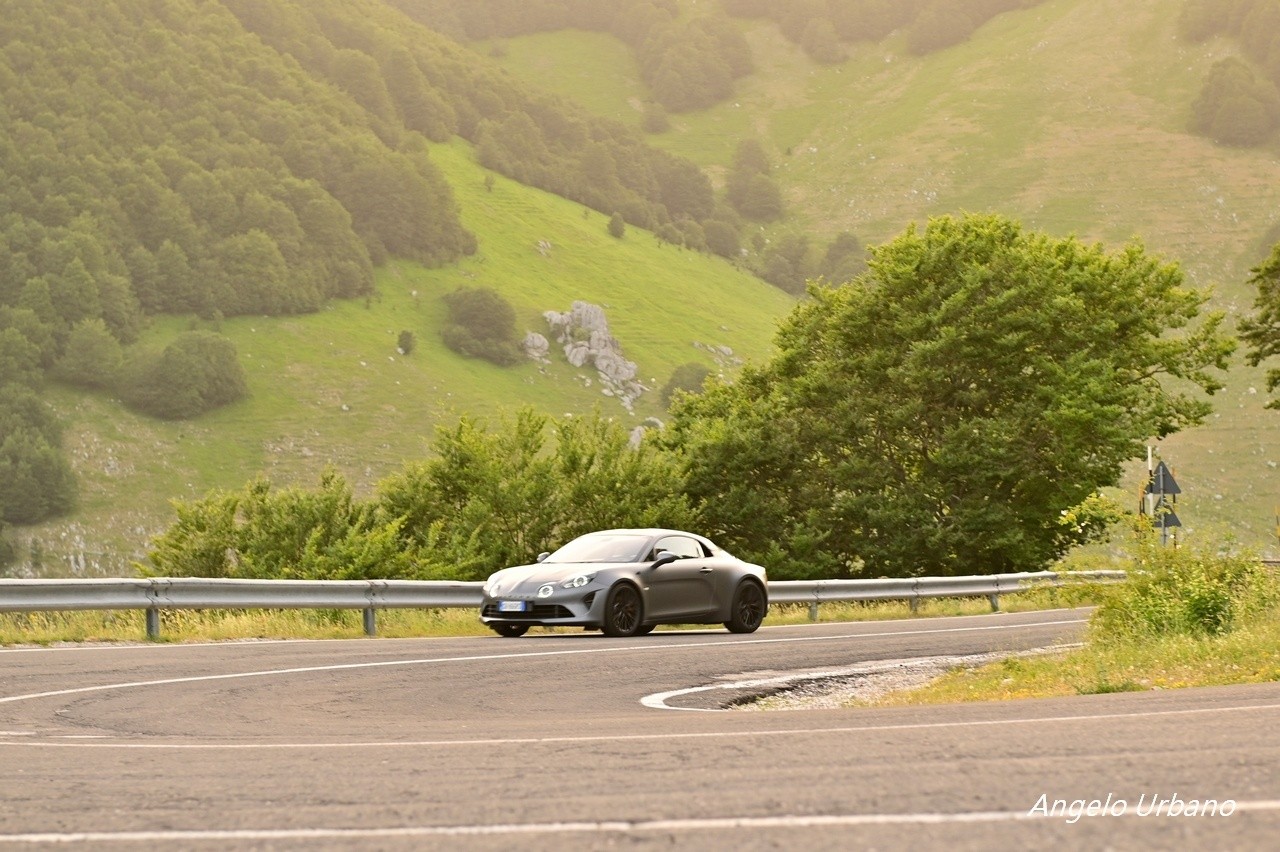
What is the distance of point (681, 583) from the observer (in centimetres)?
1984

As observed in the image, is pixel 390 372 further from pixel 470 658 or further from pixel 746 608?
pixel 470 658

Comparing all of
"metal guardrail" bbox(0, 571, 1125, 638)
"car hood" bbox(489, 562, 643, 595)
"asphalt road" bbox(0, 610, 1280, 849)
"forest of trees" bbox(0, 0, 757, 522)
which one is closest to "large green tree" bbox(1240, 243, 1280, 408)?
"metal guardrail" bbox(0, 571, 1125, 638)

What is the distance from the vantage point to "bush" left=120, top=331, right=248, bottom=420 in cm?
13800

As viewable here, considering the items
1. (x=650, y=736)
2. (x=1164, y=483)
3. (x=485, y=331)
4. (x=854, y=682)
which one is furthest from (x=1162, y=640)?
(x=485, y=331)

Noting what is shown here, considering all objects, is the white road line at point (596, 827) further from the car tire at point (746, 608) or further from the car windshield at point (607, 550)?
the car tire at point (746, 608)

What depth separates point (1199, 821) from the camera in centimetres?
466

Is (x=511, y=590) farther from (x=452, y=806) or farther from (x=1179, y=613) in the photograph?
(x=452, y=806)

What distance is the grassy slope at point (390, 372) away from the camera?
423 feet

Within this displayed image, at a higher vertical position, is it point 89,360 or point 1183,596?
point 89,360

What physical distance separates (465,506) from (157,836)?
96.8ft

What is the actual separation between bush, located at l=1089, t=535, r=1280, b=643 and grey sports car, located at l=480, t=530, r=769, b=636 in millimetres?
5499

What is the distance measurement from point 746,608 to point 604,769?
14.7 metres

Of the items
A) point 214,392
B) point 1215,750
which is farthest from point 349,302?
point 1215,750

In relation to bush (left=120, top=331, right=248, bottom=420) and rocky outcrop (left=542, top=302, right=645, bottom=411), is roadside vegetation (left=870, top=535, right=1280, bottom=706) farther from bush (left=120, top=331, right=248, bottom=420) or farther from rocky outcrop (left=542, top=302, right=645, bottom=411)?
rocky outcrop (left=542, top=302, right=645, bottom=411)
